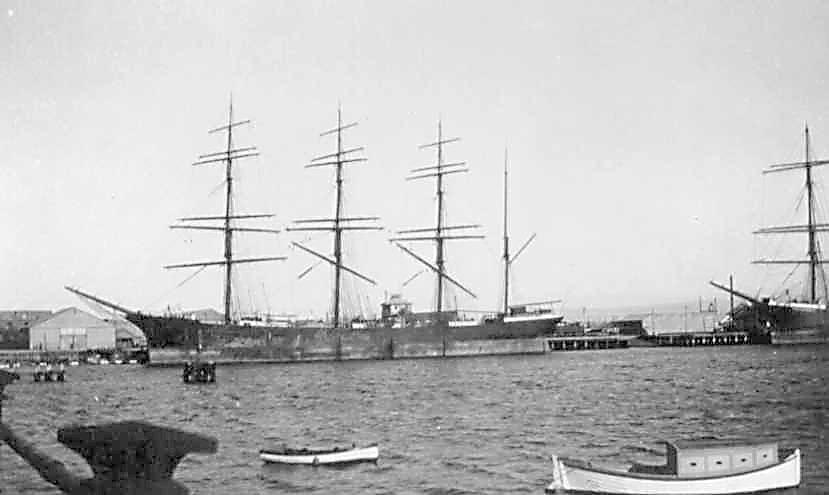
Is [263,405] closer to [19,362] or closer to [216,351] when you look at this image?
[216,351]

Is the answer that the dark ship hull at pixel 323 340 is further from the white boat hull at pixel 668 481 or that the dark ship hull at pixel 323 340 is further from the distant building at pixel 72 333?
the white boat hull at pixel 668 481

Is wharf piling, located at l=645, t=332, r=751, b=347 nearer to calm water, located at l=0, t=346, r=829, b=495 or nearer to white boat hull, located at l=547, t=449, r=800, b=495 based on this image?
calm water, located at l=0, t=346, r=829, b=495

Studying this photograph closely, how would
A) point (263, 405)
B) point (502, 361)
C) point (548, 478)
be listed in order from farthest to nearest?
point (502, 361)
point (263, 405)
point (548, 478)

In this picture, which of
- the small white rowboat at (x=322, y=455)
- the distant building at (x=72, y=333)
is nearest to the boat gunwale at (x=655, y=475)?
the small white rowboat at (x=322, y=455)

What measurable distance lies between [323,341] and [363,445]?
64.6 metres

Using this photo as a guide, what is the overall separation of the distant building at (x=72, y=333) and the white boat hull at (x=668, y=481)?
95.0 meters

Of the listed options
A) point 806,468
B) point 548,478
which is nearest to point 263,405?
point 548,478

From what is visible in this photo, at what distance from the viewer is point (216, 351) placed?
289ft

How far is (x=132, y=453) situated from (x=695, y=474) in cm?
2132

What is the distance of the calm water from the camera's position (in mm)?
26547

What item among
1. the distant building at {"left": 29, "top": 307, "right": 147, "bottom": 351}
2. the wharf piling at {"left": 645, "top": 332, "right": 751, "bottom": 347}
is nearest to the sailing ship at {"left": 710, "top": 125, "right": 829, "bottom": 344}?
the wharf piling at {"left": 645, "top": 332, "right": 751, "bottom": 347}

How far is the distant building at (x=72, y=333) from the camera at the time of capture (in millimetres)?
109000

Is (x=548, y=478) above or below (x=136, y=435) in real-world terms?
below

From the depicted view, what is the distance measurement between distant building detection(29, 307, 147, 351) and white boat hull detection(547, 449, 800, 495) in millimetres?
95007
